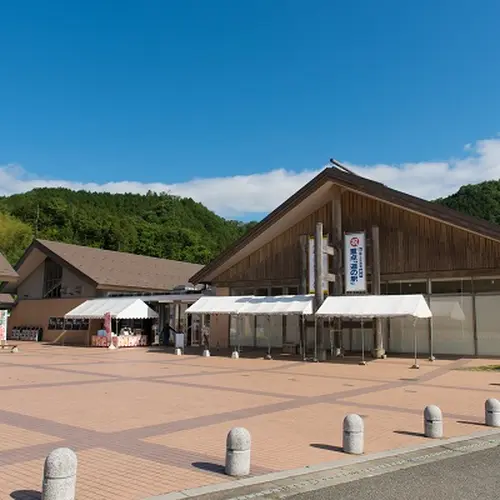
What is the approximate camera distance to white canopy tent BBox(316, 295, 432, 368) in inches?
742

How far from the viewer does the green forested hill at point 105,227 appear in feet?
219

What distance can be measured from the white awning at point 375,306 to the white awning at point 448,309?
6.96ft

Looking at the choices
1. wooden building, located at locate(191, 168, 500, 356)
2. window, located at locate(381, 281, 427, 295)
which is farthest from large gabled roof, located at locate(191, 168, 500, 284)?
window, located at locate(381, 281, 427, 295)

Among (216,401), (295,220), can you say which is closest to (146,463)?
(216,401)

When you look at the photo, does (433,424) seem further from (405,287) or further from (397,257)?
(405,287)

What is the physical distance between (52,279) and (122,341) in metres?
8.91

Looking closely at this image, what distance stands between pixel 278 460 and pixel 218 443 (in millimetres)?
1118

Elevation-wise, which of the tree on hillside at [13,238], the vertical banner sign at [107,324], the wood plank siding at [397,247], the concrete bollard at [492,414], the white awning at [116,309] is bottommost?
the concrete bollard at [492,414]

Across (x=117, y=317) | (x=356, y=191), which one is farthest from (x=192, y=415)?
(x=117, y=317)

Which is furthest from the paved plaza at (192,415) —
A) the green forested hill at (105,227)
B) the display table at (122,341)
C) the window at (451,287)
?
the green forested hill at (105,227)

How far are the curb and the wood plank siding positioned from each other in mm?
14296

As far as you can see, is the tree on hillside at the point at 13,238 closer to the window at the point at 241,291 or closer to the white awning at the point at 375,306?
the window at the point at 241,291

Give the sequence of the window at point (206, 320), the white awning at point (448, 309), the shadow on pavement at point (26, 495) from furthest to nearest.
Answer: the window at point (206, 320) → the white awning at point (448, 309) → the shadow on pavement at point (26, 495)

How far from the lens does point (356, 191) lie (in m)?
23.3
